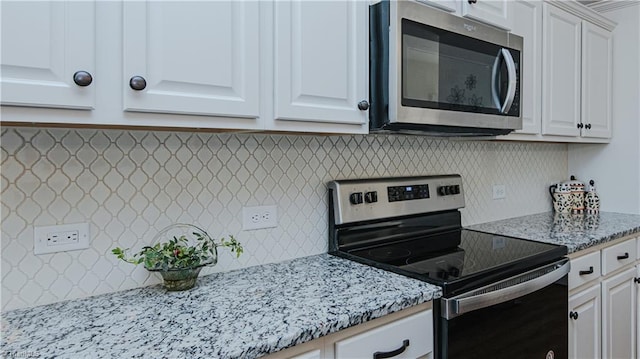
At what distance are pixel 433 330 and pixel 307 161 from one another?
2.60 ft

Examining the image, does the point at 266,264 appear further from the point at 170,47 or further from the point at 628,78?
the point at 628,78


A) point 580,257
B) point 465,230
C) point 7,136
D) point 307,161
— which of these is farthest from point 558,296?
point 7,136

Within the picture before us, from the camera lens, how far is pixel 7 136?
3.57 ft

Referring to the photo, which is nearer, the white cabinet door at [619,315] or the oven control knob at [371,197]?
the oven control knob at [371,197]

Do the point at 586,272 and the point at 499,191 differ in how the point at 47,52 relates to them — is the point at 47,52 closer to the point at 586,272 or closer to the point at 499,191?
the point at 586,272

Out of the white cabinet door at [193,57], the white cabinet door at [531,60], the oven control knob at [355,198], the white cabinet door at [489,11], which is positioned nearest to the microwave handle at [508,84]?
the white cabinet door at [489,11]

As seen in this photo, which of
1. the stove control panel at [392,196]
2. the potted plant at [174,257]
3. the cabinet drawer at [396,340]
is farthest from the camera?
the stove control panel at [392,196]

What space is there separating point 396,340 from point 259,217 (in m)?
0.67

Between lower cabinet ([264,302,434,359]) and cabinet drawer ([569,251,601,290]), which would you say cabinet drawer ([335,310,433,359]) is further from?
cabinet drawer ([569,251,601,290])

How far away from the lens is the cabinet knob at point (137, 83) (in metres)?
0.96

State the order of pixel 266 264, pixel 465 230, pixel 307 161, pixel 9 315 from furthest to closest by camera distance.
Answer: pixel 465 230 → pixel 307 161 → pixel 266 264 → pixel 9 315

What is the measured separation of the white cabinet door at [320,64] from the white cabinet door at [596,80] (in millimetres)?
1831

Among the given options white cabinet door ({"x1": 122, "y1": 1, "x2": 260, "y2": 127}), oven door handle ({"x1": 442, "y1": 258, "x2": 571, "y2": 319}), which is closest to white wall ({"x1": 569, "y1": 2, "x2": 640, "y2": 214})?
oven door handle ({"x1": 442, "y1": 258, "x2": 571, "y2": 319})

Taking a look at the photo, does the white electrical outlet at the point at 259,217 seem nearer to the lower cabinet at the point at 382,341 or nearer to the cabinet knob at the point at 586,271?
the lower cabinet at the point at 382,341
